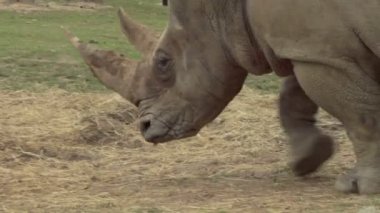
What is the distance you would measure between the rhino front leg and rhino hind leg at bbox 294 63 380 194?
719 millimetres

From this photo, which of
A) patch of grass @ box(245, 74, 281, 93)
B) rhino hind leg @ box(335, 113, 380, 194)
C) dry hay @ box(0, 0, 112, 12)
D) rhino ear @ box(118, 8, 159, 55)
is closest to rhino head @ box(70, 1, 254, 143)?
rhino ear @ box(118, 8, 159, 55)

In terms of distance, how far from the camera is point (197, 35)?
672 centimetres

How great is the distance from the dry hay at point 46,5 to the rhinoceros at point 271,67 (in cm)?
1494

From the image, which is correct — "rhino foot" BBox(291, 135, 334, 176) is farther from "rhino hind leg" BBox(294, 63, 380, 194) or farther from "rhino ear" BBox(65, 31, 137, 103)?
"rhino ear" BBox(65, 31, 137, 103)

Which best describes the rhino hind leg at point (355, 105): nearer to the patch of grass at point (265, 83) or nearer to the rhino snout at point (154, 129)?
the rhino snout at point (154, 129)

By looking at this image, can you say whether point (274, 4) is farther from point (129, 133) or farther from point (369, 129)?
point (129, 133)

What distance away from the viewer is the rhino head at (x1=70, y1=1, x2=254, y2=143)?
673cm

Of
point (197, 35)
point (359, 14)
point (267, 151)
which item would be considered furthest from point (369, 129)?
point (267, 151)

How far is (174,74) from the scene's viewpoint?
693 cm

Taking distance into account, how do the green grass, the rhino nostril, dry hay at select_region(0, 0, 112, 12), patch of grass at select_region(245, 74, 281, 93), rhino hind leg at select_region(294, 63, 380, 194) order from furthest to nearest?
1. dry hay at select_region(0, 0, 112, 12)
2. the green grass
3. patch of grass at select_region(245, 74, 281, 93)
4. the rhino nostril
5. rhino hind leg at select_region(294, 63, 380, 194)

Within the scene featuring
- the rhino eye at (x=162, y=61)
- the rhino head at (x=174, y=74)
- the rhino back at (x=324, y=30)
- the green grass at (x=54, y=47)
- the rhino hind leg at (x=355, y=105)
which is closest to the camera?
the rhino back at (x=324, y=30)

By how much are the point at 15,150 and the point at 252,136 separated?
1803 millimetres

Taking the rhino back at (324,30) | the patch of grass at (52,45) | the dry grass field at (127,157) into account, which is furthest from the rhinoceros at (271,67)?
the patch of grass at (52,45)

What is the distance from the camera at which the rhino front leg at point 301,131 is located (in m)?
7.13
